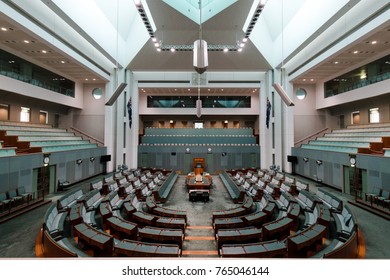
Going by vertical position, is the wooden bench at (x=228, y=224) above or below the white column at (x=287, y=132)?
below

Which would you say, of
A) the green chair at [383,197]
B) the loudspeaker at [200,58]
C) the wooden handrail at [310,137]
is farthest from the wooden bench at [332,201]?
the wooden handrail at [310,137]

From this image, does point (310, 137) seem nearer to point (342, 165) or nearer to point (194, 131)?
point (342, 165)

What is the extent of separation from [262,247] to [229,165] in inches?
562

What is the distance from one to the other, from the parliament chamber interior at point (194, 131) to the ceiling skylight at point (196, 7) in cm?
8

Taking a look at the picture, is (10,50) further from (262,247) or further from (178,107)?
(262,247)

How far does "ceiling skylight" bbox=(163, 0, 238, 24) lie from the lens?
10.5 meters

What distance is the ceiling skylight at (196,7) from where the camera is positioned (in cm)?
1048

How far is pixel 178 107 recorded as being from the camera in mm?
21562

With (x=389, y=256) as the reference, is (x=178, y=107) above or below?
above

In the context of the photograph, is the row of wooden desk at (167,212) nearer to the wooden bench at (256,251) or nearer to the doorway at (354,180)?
the wooden bench at (256,251)

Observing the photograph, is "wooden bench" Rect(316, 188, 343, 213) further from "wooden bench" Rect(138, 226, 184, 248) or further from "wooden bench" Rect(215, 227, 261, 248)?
"wooden bench" Rect(138, 226, 184, 248)

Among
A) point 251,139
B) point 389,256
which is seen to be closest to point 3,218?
point 389,256

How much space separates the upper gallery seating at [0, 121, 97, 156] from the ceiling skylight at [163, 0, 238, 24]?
10759 mm
